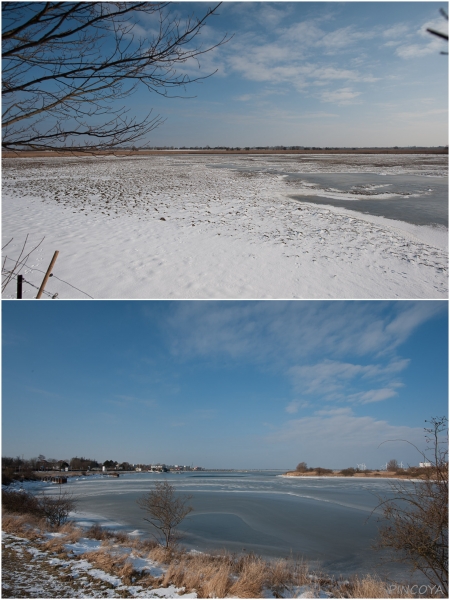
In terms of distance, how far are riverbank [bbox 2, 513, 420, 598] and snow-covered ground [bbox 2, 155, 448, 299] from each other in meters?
6.71

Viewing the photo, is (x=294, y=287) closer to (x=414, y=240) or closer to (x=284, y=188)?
(x=414, y=240)

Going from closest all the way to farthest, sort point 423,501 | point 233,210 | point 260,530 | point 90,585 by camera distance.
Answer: point 423,501 < point 90,585 < point 233,210 < point 260,530

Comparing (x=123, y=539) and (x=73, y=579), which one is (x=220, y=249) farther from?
(x=123, y=539)

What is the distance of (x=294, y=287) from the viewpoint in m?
8.60

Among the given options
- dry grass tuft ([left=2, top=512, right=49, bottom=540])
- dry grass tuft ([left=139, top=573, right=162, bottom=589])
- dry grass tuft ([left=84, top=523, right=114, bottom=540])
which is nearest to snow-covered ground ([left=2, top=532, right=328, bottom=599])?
dry grass tuft ([left=139, top=573, right=162, bottom=589])

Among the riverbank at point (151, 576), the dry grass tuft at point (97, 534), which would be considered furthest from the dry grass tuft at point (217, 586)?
the dry grass tuft at point (97, 534)

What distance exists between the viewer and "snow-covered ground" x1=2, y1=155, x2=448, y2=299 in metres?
8.59

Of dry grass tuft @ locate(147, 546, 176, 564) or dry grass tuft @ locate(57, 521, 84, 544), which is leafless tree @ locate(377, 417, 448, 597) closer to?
dry grass tuft @ locate(147, 546, 176, 564)

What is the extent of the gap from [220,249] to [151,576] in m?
9.12

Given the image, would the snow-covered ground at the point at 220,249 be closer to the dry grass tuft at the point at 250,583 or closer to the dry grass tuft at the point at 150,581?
the dry grass tuft at the point at 250,583

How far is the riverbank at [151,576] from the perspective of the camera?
876 centimetres

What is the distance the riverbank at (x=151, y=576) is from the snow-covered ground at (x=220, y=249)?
671 cm

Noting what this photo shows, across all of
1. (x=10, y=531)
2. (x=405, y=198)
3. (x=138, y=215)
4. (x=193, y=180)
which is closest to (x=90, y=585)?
(x=10, y=531)

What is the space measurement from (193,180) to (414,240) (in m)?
17.7
